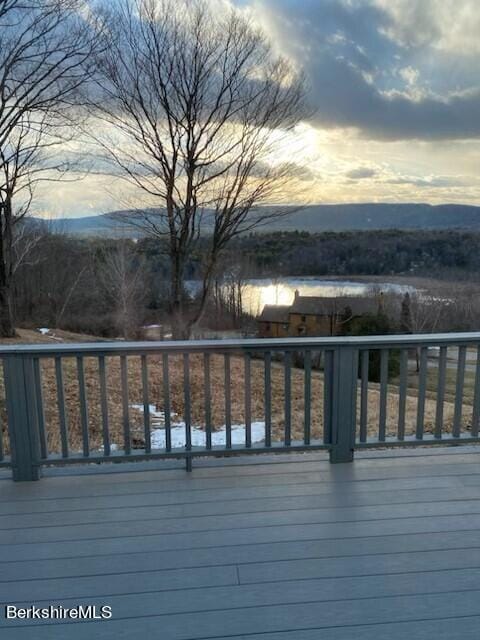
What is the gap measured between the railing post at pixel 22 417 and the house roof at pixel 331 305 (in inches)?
428

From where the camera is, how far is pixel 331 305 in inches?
519

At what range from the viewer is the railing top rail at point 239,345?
92.0 inches

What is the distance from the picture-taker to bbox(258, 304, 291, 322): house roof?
42.0ft

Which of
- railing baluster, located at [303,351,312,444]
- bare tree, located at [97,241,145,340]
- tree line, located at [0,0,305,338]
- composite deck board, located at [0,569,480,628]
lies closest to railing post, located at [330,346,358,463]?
railing baluster, located at [303,351,312,444]

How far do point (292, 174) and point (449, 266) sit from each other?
588cm

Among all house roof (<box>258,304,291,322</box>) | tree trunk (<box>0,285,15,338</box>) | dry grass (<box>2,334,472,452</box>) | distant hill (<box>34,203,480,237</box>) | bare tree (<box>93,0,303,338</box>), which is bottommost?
dry grass (<box>2,334,472,452</box>)

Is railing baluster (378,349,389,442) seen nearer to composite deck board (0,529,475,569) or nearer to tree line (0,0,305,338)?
composite deck board (0,529,475,569)

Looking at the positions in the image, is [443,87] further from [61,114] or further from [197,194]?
[61,114]

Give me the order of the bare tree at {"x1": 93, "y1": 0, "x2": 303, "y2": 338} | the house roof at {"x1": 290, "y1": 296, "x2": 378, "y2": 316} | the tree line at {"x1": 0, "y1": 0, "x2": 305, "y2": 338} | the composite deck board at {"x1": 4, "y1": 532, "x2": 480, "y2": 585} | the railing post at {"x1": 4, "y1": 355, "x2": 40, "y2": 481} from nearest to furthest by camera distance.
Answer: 1. the composite deck board at {"x1": 4, "y1": 532, "x2": 480, "y2": 585}
2. the railing post at {"x1": 4, "y1": 355, "x2": 40, "y2": 481}
3. the tree line at {"x1": 0, "y1": 0, "x2": 305, "y2": 338}
4. the bare tree at {"x1": 93, "y1": 0, "x2": 303, "y2": 338}
5. the house roof at {"x1": 290, "y1": 296, "x2": 378, "y2": 316}

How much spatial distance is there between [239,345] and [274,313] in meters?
10.6

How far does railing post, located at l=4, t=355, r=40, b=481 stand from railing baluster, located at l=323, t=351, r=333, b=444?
5.43ft

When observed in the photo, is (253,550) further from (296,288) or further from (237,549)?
(296,288)

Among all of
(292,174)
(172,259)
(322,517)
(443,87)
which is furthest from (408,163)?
(322,517)

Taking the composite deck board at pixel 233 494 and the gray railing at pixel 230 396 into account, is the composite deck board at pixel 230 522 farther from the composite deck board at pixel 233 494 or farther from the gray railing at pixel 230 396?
the gray railing at pixel 230 396
